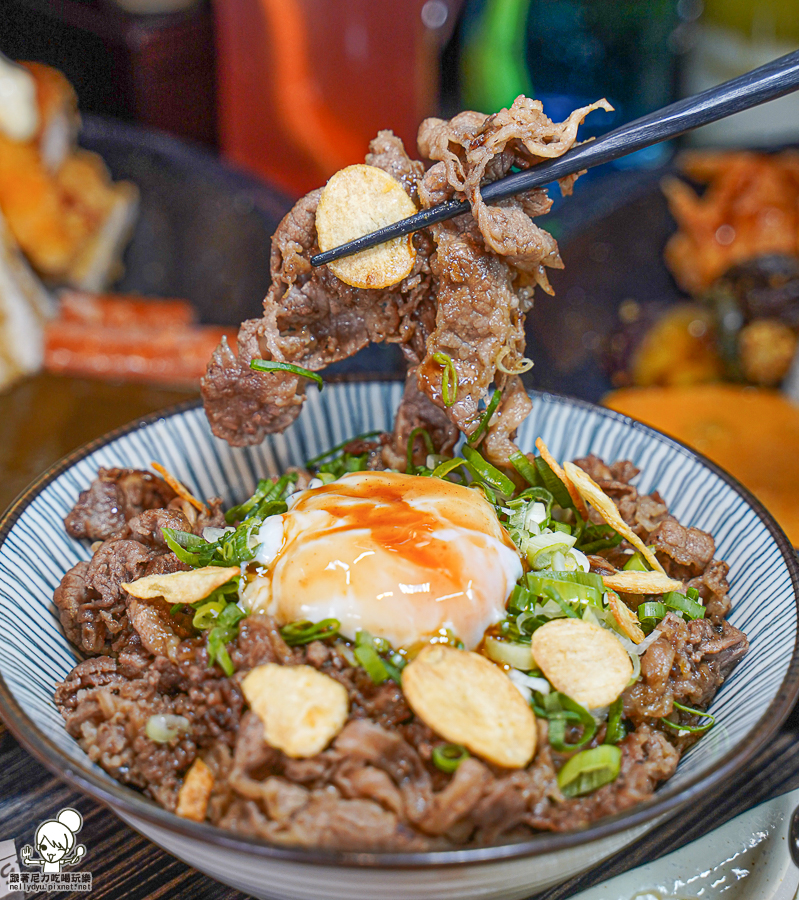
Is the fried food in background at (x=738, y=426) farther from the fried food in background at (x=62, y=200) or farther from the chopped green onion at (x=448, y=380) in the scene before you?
the fried food in background at (x=62, y=200)

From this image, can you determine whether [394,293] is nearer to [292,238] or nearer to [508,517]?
[292,238]

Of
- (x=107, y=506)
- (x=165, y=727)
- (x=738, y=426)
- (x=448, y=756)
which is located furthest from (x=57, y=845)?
(x=738, y=426)

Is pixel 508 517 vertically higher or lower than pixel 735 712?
higher

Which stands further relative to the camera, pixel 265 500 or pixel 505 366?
pixel 265 500

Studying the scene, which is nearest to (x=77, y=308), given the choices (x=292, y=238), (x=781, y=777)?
(x=292, y=238)

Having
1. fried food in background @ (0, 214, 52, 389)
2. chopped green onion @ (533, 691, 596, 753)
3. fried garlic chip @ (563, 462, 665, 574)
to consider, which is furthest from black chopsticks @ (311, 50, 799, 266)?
fried food in background @ (0, 214, 52, 389)

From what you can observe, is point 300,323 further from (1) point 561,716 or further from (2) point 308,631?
(1) point 561,716
